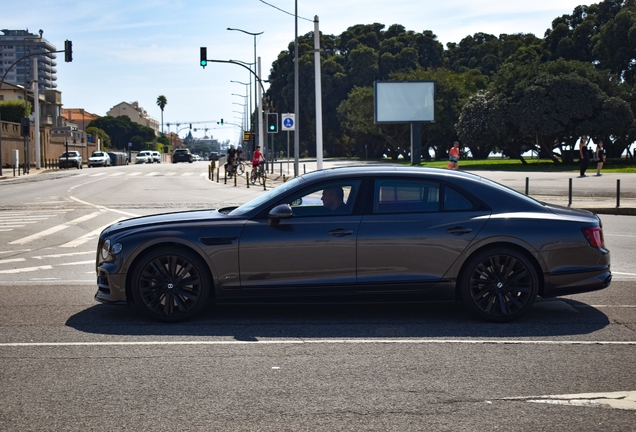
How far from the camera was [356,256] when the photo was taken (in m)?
7.27

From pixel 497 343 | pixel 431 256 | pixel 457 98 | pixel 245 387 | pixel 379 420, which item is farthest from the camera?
pixel 457 98

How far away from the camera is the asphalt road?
15.5 feet

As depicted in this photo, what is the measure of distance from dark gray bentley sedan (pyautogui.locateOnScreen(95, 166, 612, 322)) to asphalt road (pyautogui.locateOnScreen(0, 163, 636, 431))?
290 millimetres

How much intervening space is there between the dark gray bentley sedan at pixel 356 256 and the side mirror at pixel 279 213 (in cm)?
1

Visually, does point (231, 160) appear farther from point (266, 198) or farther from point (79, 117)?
point (79, 117)

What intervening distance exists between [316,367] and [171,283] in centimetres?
207

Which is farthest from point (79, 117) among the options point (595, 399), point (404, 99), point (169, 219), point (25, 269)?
point (595, 399)

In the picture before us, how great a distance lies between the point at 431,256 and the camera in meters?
7.30

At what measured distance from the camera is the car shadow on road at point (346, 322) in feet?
23.0

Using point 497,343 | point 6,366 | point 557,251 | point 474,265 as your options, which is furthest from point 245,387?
point 557,251

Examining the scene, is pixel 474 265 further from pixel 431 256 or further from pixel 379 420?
pixel 379 420

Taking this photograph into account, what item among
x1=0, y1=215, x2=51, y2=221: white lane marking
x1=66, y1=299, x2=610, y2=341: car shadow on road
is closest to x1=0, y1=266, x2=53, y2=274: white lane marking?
x1=66, y1=299, x2=610, y2=341: car shadow on road

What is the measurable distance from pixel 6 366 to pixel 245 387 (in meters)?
1.93

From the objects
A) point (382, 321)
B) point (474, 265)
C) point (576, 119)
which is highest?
point (576, 119)
